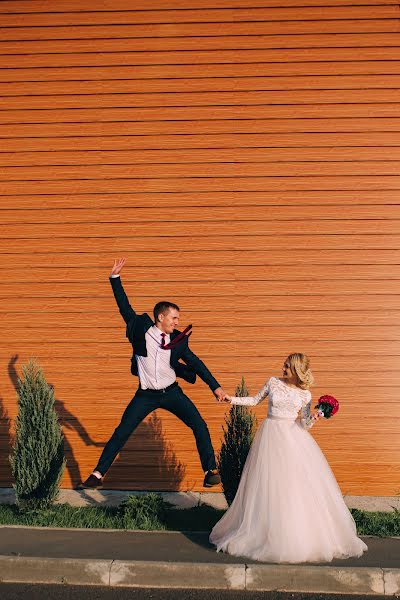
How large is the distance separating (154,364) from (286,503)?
199cm

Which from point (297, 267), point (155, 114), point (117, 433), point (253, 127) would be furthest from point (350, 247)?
point (117, 433)

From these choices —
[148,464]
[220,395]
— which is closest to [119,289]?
[220,395]

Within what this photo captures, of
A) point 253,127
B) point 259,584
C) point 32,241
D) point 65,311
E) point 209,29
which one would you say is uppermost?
point 209,29

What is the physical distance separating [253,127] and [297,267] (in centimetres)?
165

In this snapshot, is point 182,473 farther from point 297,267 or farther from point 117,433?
point 297,267

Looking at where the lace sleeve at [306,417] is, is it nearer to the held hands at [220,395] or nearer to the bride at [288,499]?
the bride at [288,499]

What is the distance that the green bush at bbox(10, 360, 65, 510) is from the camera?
8375 millimetres

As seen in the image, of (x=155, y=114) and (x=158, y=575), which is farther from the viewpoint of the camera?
(x=155, y=114)

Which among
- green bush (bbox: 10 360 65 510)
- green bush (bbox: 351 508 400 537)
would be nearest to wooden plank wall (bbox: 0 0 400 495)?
green bush (bbox: 351 508 400 537)

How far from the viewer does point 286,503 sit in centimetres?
689

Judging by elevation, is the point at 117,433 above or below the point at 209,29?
below

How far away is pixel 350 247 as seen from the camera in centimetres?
981

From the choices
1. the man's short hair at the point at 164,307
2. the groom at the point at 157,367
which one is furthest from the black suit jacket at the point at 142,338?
the man's short hair at the point at 164,307

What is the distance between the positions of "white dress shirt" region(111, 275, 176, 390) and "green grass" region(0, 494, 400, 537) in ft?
3.54
